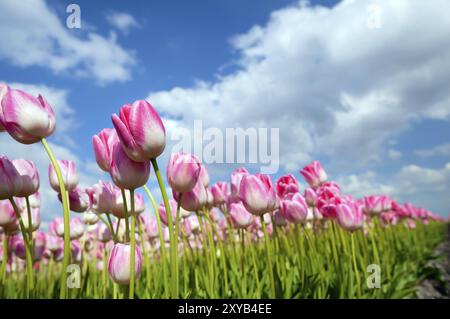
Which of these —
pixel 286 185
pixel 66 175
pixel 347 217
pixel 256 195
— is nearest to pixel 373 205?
pixel 347 217

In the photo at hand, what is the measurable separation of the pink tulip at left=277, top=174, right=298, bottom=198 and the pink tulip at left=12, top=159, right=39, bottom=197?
4.71 ft

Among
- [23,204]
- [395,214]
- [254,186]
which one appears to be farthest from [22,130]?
[395,214]

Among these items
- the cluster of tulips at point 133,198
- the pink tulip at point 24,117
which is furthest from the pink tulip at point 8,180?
the pink tulip at point 24,117

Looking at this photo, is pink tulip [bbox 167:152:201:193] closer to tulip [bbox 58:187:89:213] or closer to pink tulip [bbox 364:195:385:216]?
tulip [bbox 58:187:89:213]

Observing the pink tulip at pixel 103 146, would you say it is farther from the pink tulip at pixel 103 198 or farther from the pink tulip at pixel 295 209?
the pink tulip at pixel 295 209

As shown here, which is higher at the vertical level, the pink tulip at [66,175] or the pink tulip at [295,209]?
the pink tulip at [66,175]

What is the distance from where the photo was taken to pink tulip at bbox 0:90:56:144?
1.07 m

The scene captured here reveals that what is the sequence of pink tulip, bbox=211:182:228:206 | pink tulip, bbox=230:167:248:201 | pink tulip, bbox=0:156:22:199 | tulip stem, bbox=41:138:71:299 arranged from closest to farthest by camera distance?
1. tulip stem, bbox=41:138:71:299
2. pink tulip, bbox=0:156:22:199
3. pink tulip, bbox=230:167:248:201
4. pink tulip, bbox=211:182:228:206

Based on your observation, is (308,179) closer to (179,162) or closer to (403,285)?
(403,285)

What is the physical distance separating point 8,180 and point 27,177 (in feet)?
0.39

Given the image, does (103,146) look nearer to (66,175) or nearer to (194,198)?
(66,175)

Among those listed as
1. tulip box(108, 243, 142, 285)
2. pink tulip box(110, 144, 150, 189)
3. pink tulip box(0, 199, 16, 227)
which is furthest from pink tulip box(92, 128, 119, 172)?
pink tulip box(0, 199, 16, 227)

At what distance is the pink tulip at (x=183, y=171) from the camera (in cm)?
125

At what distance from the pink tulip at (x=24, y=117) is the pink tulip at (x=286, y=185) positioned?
1552mm
